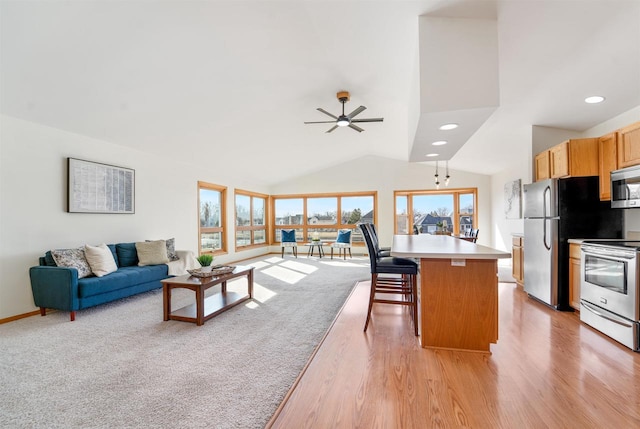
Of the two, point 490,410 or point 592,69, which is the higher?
point 592,69

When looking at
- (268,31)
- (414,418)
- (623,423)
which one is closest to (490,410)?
(414,418)

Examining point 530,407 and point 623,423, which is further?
point 530,407

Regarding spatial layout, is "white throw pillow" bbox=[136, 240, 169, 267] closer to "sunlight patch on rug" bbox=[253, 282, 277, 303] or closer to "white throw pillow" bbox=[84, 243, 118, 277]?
"white throw pillow" bbox=[84, 243, 118, 277]

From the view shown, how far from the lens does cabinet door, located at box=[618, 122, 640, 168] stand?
272cm

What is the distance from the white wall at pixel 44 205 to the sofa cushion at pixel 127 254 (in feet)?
0.75

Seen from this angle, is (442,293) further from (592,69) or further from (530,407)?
(592,69)

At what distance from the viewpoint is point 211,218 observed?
6746mm

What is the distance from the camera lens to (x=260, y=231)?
892 cm

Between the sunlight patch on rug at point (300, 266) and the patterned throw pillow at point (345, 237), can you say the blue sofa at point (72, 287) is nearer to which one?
the sunlight patch on rug at point (300, 266)

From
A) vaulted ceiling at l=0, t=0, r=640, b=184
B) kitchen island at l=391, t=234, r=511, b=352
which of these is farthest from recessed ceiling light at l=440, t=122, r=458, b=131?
kitchen island at l=391, t=234, r=511, b=352

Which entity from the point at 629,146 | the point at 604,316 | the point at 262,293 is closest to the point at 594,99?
the point at 629,146

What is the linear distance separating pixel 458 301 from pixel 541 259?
2.07 m

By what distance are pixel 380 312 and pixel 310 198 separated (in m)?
5.95

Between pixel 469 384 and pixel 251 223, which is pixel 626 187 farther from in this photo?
pixel 251 223
